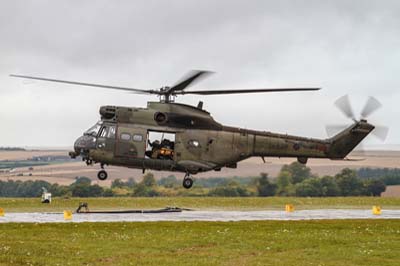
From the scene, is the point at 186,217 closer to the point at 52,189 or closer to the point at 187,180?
the point at 187,180

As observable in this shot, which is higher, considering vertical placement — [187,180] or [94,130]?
[94,130]

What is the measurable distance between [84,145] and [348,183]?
4907 centimetres

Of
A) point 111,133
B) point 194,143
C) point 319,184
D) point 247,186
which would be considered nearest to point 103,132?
point 111,133

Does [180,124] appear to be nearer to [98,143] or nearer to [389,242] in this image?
[98,143]

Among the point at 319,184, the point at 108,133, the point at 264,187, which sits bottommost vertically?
the point at 264,187

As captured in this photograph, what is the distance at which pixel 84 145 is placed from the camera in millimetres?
48031

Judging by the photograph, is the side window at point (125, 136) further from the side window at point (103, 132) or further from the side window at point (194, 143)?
the side window at point (194, 143)

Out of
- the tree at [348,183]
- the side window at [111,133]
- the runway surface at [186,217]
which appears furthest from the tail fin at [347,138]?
the tree at [348,183]

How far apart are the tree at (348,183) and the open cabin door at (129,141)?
150 feet

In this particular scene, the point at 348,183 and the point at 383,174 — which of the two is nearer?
the point at 348,183

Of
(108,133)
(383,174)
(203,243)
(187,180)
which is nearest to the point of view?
(203,243)

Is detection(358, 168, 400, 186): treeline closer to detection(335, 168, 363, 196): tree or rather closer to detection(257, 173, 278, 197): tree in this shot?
detection(335, 168, 363, 196): tree

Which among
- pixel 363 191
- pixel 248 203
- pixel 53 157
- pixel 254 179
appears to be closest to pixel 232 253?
pixel 248 203

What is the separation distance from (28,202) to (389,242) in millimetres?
39792
